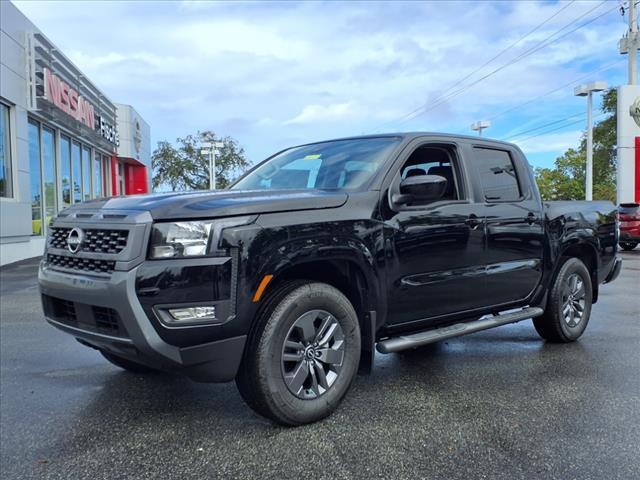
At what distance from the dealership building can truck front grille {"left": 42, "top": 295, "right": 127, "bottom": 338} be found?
11656 mm

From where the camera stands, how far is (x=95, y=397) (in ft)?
13.3

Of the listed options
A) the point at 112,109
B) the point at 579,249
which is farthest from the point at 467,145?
the point at 112,109

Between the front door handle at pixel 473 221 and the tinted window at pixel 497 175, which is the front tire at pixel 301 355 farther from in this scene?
the tinted window at pixel 497 175

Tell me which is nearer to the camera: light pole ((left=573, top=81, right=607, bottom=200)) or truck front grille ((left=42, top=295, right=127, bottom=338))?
truck front grille ((left=42, top=295, right=127, bottom=338))

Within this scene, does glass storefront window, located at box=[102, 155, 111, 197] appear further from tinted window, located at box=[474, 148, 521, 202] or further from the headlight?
the headlight

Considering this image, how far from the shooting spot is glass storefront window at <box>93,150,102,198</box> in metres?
23.4

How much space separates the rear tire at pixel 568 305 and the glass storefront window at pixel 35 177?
14668mm

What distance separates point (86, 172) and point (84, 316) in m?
20.7

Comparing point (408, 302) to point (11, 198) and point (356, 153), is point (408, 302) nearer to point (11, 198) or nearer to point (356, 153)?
point (356, 153)

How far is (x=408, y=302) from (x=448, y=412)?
30.2 inches

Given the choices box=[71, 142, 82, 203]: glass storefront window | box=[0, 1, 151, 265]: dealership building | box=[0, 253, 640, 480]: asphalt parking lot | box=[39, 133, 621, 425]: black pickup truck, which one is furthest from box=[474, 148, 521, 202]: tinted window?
box=[71, 142, 82, 203]: glass storefront window

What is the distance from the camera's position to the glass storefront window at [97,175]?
923 inches

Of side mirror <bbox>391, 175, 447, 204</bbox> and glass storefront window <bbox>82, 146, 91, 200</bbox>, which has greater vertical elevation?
glass storefront window <bbox>82, 146, 91, 200</bbox>

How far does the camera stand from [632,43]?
24578mm
